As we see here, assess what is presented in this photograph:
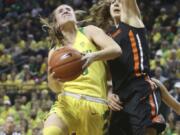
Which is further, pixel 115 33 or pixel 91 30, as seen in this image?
pixel 91 30

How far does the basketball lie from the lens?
4824 mm


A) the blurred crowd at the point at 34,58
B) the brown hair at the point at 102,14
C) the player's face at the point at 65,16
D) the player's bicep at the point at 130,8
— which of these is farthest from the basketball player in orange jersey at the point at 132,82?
the blurred crowd at the point at 34,58

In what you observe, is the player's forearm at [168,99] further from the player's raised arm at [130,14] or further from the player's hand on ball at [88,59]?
the player's hand on ball at [88,59]

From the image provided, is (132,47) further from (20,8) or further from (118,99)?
(20,8)

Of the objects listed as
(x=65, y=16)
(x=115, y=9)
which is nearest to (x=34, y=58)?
(x=65, y=16)

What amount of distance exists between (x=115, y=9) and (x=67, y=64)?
871mm

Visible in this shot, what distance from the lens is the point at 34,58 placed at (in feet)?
51.6

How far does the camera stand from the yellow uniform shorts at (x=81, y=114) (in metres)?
5.11

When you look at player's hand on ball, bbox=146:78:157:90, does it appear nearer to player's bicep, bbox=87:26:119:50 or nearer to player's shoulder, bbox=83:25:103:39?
player's bicep, bbox=87:26:119:50

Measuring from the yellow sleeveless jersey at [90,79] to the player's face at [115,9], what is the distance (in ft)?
1.17

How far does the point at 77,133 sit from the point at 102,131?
0.76ft

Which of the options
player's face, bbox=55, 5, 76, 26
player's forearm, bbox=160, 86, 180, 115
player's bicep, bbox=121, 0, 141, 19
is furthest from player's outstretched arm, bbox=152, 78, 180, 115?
player's face, bbox=55, 5, 76, 26

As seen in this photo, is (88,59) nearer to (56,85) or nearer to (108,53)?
(108,53)

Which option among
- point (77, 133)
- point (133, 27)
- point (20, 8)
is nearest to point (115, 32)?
point (133, 27)
